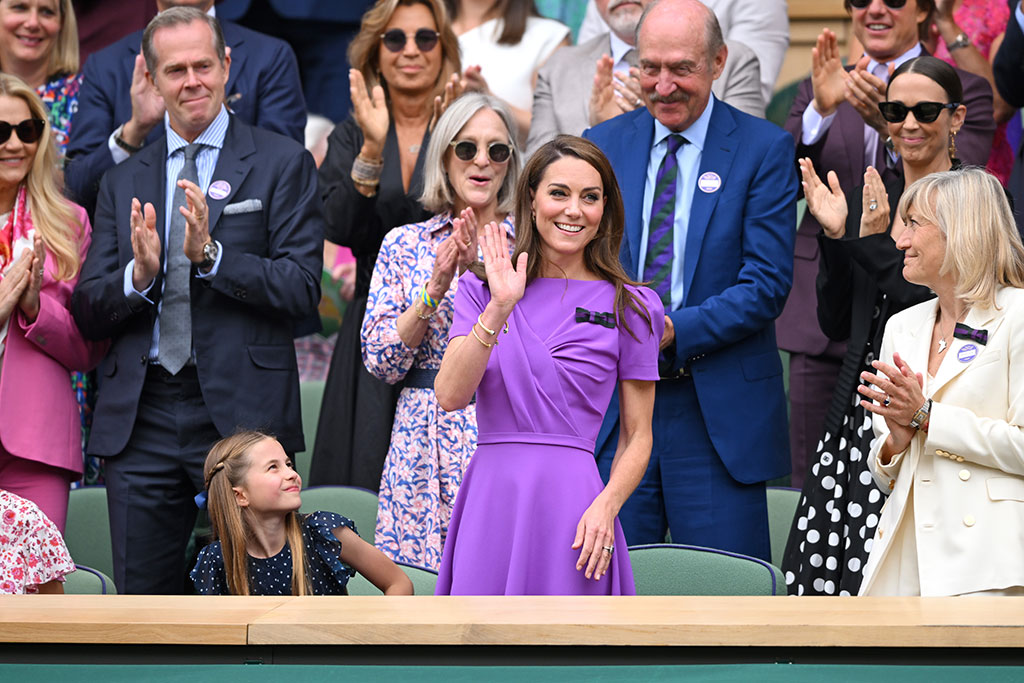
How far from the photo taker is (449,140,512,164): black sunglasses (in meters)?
4.30

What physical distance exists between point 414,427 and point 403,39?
156cm

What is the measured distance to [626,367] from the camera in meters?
3.30

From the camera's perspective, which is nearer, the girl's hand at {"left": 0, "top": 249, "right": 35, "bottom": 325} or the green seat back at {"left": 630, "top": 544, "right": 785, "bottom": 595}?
the green seat back at {"left": 630, "top": 544, "right": 785, "bottom": 595}

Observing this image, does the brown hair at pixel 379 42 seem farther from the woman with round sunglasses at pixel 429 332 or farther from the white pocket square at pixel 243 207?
the white pocket square at pixel 243 207

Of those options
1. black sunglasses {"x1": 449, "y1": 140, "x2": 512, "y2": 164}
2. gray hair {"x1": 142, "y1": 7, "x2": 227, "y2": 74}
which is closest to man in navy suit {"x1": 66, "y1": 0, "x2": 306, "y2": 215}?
gray hair {"x1": 142, "y1": 7, "x2": 227, "y2": 74}

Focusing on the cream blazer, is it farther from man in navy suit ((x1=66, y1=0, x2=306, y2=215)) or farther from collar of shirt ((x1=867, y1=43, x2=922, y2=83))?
man in navy suit ((x1=66, y1=0, x2=306, y2=215))

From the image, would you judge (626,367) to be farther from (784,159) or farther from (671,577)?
(784,159)

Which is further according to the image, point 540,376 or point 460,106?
point 460,106

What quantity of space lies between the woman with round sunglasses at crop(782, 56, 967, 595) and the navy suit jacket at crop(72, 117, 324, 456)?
5.32 ft

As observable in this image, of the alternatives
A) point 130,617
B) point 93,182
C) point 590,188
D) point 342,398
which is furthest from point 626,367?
point 93,182

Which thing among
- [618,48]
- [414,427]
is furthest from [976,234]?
[618,48]

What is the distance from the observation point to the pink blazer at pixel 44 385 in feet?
13.6

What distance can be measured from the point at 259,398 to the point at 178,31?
1.26 meters

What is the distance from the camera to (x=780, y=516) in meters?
4.42
